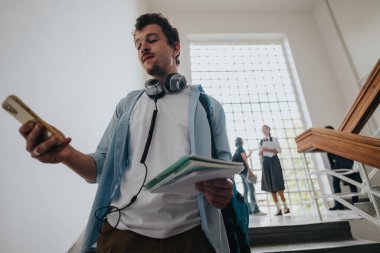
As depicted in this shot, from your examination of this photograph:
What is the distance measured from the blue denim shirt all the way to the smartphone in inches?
13.7

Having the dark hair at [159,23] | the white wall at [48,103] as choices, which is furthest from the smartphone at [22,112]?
the dark hair at [159,23]

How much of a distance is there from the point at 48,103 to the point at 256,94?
5.79m

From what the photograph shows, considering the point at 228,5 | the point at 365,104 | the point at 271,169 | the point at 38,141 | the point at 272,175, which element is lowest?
the point at 38,141

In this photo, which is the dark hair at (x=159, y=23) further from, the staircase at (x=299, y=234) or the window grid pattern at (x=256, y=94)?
the window grid pattern at (x=256, y=94)

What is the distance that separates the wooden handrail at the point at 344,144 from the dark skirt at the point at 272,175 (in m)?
2.45

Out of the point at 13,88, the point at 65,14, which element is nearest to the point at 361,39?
the point at 65,14

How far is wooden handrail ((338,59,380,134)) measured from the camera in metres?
1.39

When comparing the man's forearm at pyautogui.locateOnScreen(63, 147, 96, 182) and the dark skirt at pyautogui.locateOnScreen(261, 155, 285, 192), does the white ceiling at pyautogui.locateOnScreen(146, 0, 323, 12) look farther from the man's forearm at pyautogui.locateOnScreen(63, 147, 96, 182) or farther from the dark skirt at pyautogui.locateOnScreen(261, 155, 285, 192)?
the man's forearm at pyautogui.locateOnScreen(63, 147, 96, 182)

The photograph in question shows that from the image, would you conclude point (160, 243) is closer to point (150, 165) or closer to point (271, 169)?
point (150, 165)

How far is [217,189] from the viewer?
0.65 meters

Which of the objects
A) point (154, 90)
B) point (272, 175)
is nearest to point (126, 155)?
point (154, 90)

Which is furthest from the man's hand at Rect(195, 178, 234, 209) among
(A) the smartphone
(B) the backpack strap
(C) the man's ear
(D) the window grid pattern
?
(D) the window grid pattern

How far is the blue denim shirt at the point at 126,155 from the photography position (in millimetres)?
791

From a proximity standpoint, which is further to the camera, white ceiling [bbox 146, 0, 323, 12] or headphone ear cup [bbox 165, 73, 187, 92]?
white ceiling [bbox 146, 0, 323, 12]
